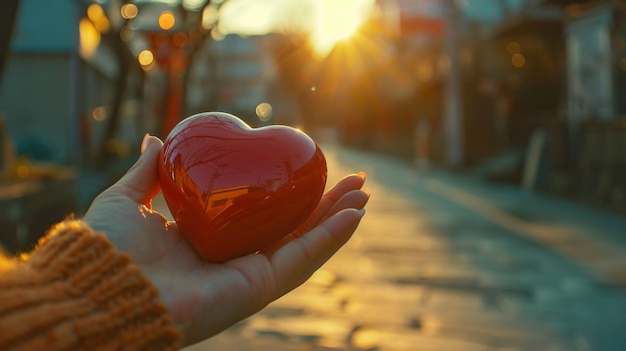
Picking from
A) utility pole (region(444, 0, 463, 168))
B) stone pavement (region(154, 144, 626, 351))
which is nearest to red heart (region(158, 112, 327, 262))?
stone pavement (region(154, 144, 626, 351))

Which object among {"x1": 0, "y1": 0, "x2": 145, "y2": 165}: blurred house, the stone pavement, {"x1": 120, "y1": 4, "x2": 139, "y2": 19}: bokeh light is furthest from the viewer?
{"x1": 0, "y1": 0, "x2": 145, "y2": 165}: blurred house

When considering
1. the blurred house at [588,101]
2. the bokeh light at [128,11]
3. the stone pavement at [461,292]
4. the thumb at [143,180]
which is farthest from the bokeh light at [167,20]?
the thumb at [143,180]

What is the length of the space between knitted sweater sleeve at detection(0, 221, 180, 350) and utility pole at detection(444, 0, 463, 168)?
69.0 ft

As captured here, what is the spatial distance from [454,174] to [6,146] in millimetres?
14663

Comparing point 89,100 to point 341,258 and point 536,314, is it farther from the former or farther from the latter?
point 536,314

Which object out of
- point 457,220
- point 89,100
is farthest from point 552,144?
point 89,100

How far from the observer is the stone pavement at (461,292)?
436 centimetres

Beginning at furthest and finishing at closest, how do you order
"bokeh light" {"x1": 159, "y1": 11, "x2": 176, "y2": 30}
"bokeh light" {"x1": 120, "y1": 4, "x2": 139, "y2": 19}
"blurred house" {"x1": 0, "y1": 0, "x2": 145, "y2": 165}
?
"bokeh light" {"x1": 159, "y1": 11, "x2": 176, "y2": 30} → "blurred house" {"x1": 0, "y1": 0, "x2": 145, "y2": 165} → "bokeh light" {"x1": 120, "y1": 4, "x2": 139, "y2": 19}

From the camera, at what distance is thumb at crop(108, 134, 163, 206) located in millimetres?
1752

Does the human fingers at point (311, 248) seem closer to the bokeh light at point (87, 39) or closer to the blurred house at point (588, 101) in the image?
the blurred house at point (588, 101)

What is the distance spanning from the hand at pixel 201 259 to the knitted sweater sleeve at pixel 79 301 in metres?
0.13

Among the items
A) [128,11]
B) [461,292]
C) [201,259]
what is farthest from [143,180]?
[128,11]

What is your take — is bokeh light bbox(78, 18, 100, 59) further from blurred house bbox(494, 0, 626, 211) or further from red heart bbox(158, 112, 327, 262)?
red heart bbox(158, 112, 327, 262)

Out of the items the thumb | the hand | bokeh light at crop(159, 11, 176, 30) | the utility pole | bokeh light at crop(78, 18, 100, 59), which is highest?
the thumb
